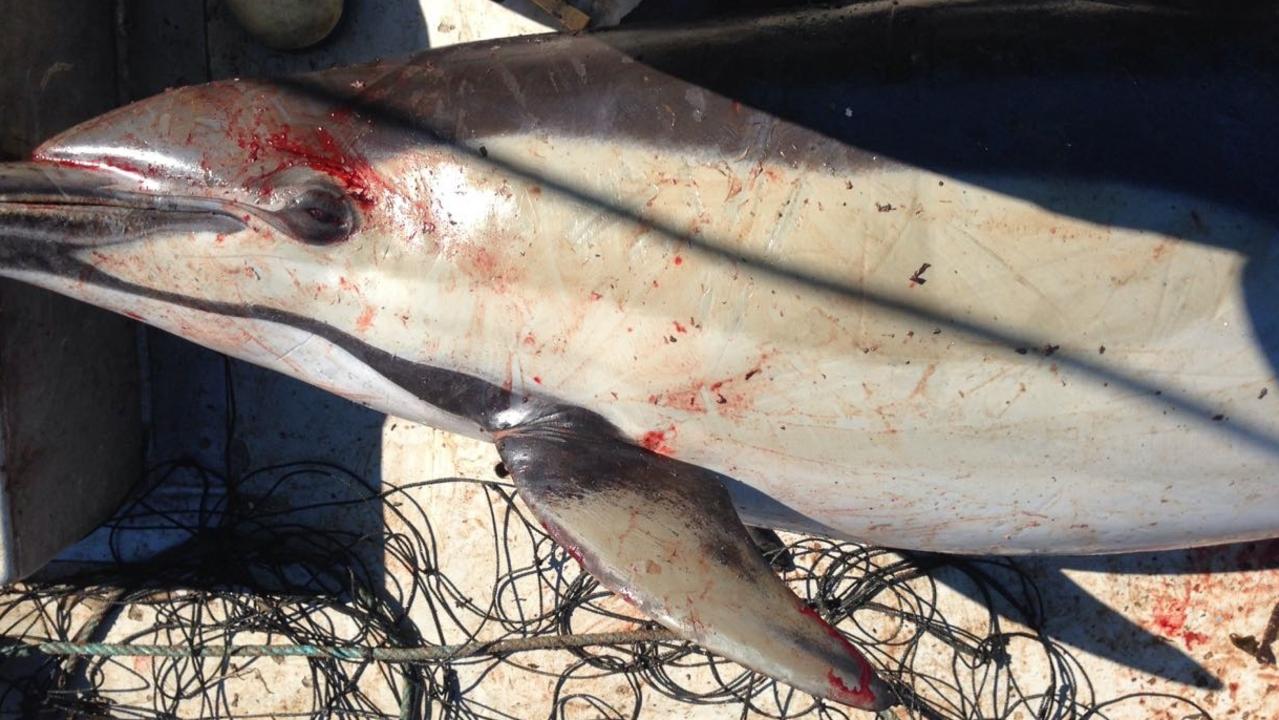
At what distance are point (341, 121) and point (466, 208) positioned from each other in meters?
0.41

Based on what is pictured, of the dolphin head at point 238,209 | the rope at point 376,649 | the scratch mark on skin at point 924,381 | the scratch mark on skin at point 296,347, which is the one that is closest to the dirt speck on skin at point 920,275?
the scratch mark on skin at point 924,381

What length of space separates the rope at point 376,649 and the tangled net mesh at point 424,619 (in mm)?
35

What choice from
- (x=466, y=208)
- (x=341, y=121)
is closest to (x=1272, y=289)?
(x=466, y=208)

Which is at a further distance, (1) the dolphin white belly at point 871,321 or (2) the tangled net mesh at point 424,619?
(2) the tangled net mesh at point 424,619

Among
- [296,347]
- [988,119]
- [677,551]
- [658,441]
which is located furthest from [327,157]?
[988,119]

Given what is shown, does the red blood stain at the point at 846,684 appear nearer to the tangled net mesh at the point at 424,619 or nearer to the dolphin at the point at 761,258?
the dolphin at the point at 761,258

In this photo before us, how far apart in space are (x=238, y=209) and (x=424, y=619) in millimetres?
1995

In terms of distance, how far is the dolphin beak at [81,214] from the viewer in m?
2.42

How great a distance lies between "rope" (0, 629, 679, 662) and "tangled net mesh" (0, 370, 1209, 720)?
0.11 ft

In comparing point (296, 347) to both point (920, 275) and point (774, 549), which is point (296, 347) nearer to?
point (920, 275)

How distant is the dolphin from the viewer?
223 cm

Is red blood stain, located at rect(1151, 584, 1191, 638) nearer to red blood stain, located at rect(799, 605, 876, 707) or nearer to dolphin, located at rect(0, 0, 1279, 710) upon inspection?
dolphin, located at rect(0, 0, 1279, 710)

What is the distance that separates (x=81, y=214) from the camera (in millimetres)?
2430

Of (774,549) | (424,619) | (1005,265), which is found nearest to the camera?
(1005,265)
